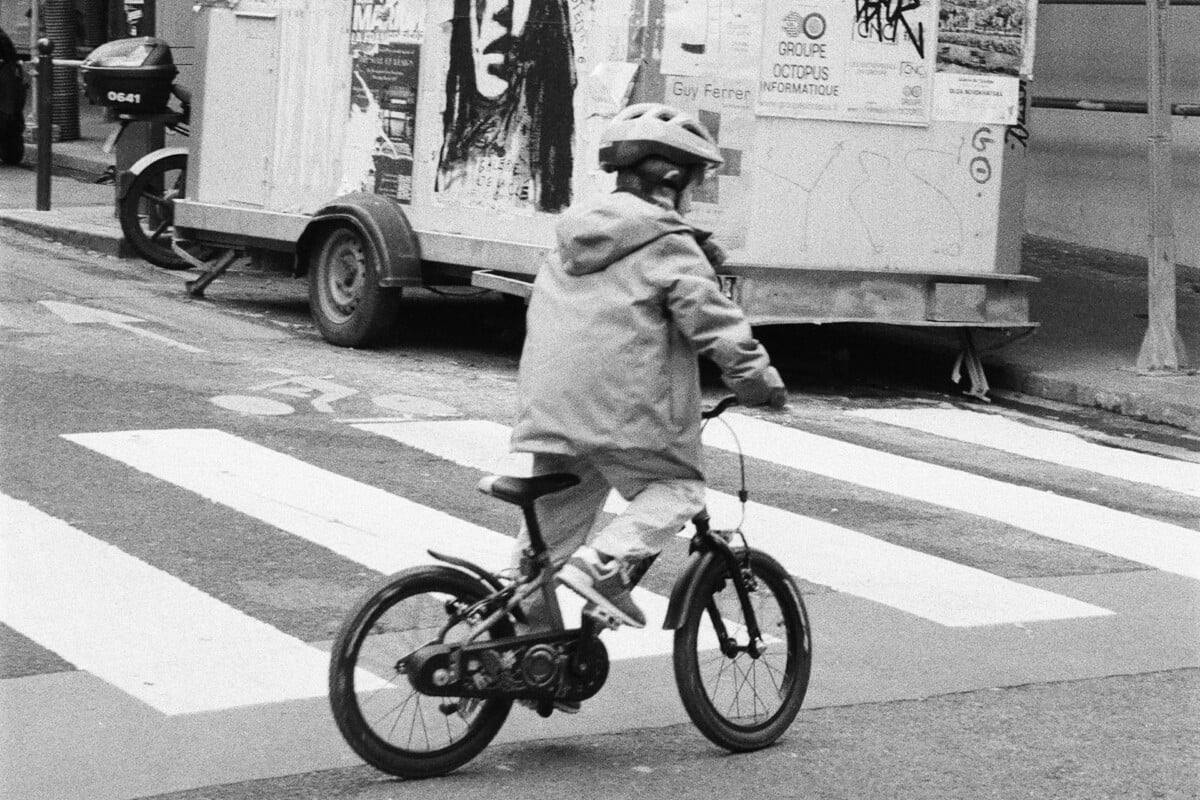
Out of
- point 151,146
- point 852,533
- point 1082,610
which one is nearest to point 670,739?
point 1082,610

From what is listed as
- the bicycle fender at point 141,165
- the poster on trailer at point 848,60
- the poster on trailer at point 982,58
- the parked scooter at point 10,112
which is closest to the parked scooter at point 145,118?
the bicycle fender at point 141,165

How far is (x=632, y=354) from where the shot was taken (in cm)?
496

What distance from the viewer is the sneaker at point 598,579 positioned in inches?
197

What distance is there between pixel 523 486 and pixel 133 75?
1115cm

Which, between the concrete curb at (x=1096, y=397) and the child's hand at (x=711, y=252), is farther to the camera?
the concrete curb at (x=1096, y=397)

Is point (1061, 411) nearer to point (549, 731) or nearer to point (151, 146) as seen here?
point (549, 731)

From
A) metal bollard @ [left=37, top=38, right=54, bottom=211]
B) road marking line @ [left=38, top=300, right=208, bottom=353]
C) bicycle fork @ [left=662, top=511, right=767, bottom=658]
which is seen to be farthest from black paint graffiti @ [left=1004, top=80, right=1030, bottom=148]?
metal bollard @ [left=37, top=38, right=54, bottom=211]

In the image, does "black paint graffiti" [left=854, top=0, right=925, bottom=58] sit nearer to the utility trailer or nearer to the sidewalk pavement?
the utility trailer

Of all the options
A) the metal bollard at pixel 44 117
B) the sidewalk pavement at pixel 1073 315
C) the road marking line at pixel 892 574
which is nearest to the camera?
the road marking line at pixel 892 574

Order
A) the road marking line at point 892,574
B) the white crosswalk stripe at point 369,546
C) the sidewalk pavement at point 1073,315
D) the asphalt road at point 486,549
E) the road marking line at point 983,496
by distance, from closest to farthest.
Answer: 1. the asphalt road at point 486,549
2. the white crosswalk stripe at point 369,546
3. the road marking line at point 892,574
4. the road marking line at point 983,496
5. the sidewalk pavement at point 1073,315

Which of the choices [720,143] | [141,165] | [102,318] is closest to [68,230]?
[141,165]

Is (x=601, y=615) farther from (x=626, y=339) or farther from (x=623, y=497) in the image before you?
(x=626, y=339)

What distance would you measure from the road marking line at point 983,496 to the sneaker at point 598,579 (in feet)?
11.2

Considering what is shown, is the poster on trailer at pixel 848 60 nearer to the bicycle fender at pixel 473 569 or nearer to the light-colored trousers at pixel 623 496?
the light-colored trousers at pixel 623 496
